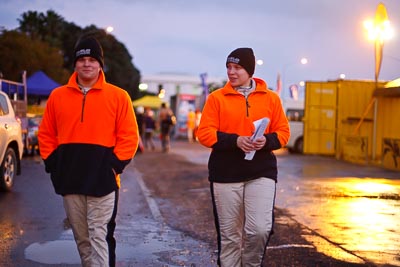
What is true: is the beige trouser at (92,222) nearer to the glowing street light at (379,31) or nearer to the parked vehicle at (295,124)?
the glowing street light at (379,31)

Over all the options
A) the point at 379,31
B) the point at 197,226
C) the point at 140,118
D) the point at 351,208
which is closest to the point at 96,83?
the point at 197,226

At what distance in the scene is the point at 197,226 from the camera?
866 centimetres

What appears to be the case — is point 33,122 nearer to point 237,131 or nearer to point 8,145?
point 8,145

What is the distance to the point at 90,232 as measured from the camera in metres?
4.65

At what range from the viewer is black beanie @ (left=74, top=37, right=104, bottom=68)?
15.7ft

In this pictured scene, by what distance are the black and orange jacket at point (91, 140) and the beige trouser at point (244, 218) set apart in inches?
32.2

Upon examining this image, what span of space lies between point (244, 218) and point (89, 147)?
1.31 m

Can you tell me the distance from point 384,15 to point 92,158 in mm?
18601

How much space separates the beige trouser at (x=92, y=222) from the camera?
462 cm

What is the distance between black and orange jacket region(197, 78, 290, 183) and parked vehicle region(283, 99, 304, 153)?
68.0 ft

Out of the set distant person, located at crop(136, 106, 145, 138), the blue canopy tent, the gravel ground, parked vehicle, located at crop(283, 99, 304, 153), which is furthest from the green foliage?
the gravel ground

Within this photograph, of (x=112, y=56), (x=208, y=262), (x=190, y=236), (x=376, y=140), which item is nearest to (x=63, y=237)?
(x=190, y=236)

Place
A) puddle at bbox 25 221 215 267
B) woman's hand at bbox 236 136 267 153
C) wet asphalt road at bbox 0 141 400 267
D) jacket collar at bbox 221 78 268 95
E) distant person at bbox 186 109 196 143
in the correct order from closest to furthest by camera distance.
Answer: woman's hand at bbox 236 136 267 153 < jacket collar at bbox 221 78 268 95 < puddle at bbox 25 221 215 267 < wet asphalt road at bbox 0 141 400 267 < distant person at bbox 186 109 196 143

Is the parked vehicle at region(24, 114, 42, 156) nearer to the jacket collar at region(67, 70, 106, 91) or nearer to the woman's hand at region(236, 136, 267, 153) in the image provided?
the jacket collar at region(67, 70, 106, 91)
